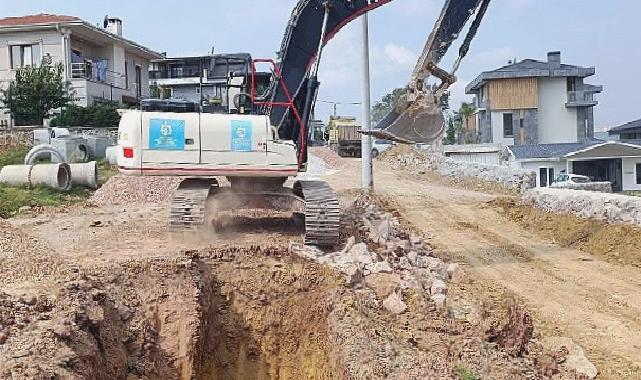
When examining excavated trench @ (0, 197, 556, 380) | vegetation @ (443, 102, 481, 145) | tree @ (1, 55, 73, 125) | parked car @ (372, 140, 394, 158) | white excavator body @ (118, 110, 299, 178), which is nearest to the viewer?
excavated trench @ (0, 197, 556, 380)

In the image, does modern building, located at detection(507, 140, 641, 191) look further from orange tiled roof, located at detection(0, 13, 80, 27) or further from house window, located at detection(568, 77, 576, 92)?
orange tiled roof, located at detection(0, 13, 80, 27)

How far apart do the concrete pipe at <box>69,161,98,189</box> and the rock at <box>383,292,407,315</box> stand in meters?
13.3

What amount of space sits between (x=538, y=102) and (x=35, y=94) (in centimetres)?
3331

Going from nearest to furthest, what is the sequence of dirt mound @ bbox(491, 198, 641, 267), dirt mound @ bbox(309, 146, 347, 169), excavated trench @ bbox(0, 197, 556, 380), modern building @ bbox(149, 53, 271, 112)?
1. excavated trench @ bbox(0, 197, 556, 380)
2. modern building @ bbox(149, 53, 271, 112)
3. dirt mound @ bbox(491, 198, 641, 267)
4. dirt mound @ bbox(309, 146, 347, 169)

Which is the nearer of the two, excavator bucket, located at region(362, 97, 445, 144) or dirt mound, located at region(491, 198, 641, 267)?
excavator bucket, located at region(362, 97, 445, 144)

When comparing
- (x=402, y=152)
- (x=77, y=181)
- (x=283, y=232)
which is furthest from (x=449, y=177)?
(x=283, y=232)

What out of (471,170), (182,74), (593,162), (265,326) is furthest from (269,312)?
(593,162)

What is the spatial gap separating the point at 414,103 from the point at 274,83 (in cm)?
245

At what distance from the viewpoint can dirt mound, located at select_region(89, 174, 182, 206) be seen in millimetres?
18219

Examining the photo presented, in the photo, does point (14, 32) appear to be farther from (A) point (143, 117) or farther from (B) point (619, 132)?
(B) point (619, 132)

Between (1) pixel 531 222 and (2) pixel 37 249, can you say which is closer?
(2) pixel 37 249

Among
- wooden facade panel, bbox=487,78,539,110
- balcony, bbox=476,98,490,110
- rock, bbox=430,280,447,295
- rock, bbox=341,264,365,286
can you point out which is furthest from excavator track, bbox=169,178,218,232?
balcony, bbox=476,98,490,110

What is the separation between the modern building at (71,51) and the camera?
32781 mm

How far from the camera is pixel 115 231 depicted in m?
11.9
